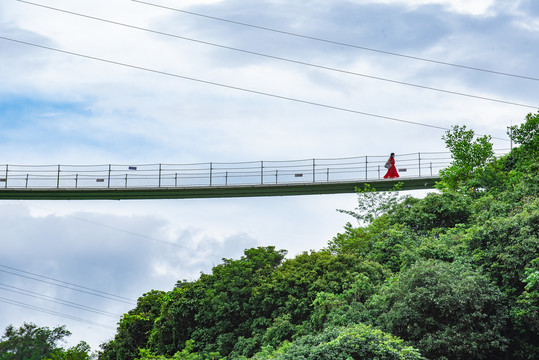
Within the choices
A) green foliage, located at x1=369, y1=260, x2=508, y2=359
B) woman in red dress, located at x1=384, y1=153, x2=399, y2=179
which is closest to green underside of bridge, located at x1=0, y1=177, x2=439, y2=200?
woman in red dress, located at x1=384, y1=153, x2=399, y2=179

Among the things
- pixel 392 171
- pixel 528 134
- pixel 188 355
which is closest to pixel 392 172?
pixel 392 171

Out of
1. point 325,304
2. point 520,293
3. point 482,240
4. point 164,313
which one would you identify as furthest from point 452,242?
point 164,313

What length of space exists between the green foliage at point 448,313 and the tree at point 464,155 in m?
13.0

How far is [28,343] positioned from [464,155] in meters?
35.4

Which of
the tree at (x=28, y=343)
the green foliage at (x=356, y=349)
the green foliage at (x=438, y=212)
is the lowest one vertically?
the tree at (x=28, y=343)

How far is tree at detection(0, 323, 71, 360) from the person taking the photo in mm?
45625

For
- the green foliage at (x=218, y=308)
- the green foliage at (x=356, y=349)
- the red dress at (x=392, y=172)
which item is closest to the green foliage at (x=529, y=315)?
the green foliage at (x=356, y=349)

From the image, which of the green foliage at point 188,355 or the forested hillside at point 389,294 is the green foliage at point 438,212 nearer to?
the forested hillside at point 389,294

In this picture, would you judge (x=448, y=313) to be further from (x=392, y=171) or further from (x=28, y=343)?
(x=28, y=343)

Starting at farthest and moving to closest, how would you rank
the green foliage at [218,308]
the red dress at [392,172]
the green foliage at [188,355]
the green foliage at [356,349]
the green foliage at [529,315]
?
the red dress at [392,172] → the green foliage at [218,308] → the green foliage at [188,355] → the green foliage at [529,315] → the green foliage at [356,349]

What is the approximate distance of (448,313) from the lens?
53.5 ft

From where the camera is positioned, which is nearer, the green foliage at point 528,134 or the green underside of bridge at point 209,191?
the green foliage at point 528,134

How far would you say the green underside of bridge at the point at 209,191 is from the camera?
29484 mm

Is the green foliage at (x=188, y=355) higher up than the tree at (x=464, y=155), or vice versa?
the tree at (x=464, y=155)
